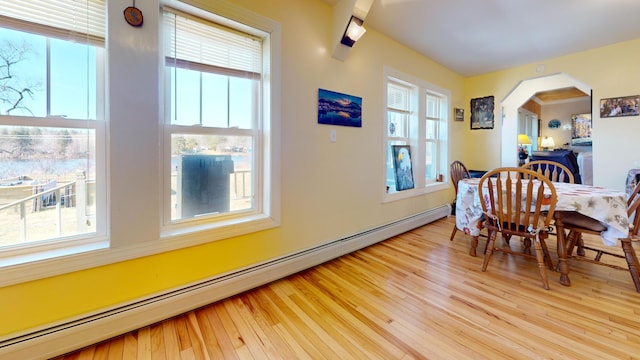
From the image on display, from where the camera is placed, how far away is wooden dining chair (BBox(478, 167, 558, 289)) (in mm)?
1968

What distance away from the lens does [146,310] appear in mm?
1531

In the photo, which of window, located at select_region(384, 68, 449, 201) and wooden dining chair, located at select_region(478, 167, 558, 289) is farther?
window, located at select_region(384, 68, 449, 201)

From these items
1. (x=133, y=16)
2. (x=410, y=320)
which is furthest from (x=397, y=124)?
(x=133, y=16)

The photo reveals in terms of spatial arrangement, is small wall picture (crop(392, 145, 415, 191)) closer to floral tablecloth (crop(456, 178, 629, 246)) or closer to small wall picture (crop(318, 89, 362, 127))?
small wall picture (crop(318, 89, 362, 127))

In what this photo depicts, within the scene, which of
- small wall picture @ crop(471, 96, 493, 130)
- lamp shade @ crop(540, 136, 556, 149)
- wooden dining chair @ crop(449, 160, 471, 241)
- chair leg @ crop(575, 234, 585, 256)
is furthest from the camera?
lamp shade @ crop(540, 136, 556, 149)

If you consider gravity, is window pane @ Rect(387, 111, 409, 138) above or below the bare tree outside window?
above

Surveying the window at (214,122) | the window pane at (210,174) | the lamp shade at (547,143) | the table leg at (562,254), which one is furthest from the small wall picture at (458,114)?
the lamp shade at (547,143)

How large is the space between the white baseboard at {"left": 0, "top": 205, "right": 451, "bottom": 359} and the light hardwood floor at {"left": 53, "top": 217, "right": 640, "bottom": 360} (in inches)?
2.3

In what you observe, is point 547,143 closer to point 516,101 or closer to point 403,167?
point 516,101

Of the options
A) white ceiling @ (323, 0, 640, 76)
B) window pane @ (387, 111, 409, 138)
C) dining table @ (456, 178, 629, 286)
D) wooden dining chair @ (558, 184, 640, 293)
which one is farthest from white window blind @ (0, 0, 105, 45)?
wooden dining chair @ (558, 184, 640, 293)

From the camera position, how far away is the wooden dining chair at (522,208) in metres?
1.97

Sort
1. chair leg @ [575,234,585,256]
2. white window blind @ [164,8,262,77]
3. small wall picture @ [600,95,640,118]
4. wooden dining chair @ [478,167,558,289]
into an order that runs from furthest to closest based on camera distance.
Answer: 1. small wall picture @ [600,95,640,118]
2. chair leg @ [575,234,585,256]
3. wooden dining chair @ [478,167,558,289]
4. white window blind @ [164,8,262,77]

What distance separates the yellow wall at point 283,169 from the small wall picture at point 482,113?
1.31m

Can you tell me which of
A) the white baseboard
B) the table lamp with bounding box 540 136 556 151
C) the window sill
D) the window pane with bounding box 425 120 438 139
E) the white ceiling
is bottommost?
the white baseboard
